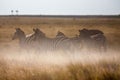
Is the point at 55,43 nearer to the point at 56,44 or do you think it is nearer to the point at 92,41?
the point at 56,44

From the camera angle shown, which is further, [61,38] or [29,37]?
[29,37]

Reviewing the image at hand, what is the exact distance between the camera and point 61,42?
13.7m

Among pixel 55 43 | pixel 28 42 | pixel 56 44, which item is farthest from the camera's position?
pixel 28 42

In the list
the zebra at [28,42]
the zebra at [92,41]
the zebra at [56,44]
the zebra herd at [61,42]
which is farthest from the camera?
the zebra at [92,41]

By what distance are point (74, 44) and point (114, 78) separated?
561 centimetres

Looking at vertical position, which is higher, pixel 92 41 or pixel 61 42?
pixel 61 42

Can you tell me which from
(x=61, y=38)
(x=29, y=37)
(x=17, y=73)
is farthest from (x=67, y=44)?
(x=17, y=73)

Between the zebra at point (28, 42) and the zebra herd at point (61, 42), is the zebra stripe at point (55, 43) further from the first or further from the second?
the zebra at point (28, 42)

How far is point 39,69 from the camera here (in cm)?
951

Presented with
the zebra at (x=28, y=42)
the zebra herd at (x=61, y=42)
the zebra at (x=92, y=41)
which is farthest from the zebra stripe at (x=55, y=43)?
the zebra at (x=92, y=41)

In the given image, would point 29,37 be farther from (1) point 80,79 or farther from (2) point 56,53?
(1) point 80,79

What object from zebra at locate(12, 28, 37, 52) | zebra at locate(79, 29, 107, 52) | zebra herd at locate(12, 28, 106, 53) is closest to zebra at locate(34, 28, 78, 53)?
zebra herd at locate(12, 28, 106, 53)

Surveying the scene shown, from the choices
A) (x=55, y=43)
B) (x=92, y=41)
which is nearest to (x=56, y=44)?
(x=55, y=43)

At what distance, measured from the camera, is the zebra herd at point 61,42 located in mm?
13586
